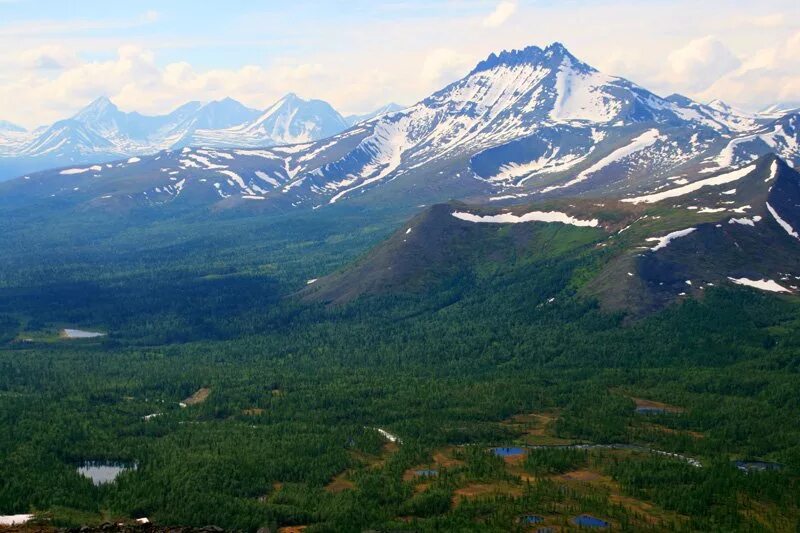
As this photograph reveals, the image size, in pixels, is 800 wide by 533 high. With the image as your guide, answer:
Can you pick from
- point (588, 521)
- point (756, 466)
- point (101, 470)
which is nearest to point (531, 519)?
point (588, 521)

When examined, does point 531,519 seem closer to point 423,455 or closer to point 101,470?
point 423,455

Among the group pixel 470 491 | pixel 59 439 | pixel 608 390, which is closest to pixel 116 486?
pixel 59 439

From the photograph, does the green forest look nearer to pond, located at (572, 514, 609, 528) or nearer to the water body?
the water body

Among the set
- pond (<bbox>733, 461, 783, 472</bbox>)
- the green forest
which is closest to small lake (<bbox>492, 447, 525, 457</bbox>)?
the green forest

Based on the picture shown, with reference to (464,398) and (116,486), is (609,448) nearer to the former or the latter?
(464,398)

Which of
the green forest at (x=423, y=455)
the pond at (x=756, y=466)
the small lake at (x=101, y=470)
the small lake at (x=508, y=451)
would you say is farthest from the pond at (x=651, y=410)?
the small lake at (x=101, y=470)

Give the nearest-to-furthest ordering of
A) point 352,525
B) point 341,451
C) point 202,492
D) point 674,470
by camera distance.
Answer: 1. point 352,525
2. point 202,492
3. point 674,470
4. point 341,451
